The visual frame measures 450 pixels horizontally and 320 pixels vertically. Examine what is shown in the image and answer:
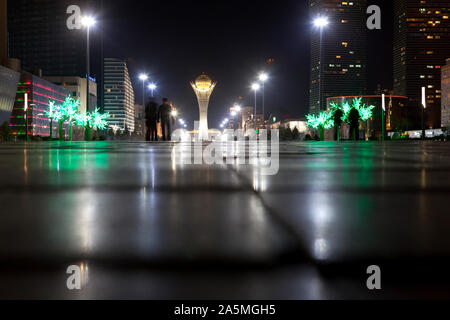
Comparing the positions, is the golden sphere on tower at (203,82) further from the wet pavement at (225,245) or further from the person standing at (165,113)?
the wet pavement at (225,245)

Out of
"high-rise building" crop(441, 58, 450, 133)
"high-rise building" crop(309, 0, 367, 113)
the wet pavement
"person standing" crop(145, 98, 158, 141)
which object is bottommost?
the wet pavement

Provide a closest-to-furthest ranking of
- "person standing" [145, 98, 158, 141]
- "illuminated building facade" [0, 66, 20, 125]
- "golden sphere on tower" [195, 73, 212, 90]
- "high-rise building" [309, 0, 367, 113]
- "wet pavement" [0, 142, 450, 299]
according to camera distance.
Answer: "wet pavement" [0, 142, 450, 299], "person standing" [145, 98, 158, 141], "golden sphere on tower" [195, 73, 212, 90], "illuminated building facade" [0, 66, 20, 125], "high-rise building" [309, 0, 367, 113]

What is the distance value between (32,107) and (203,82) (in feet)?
215

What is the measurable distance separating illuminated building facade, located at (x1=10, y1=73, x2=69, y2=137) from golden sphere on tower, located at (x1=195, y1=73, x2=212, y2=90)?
5746 centimetres

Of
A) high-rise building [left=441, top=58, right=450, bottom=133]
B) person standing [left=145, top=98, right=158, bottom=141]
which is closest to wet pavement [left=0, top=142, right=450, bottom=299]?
person standing [left=145, top=98, right=158, bottom=141]

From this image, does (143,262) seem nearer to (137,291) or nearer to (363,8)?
(137,291)

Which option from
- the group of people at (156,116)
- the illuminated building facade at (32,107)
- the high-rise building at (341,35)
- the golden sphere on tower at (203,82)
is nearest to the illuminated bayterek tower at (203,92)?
the golden sphere on tower at (203,82)

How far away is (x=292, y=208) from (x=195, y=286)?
1.01 metres

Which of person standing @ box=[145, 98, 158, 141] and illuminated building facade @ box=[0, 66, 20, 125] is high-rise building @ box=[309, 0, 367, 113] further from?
illuminated building facade @ box=[0, 66, 20, 125]

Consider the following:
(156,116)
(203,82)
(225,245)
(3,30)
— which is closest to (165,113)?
(156,116)

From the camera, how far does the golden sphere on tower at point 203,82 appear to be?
213ft

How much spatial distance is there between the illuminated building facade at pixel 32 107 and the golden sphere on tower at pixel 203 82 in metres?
57.5

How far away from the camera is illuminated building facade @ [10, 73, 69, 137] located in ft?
352

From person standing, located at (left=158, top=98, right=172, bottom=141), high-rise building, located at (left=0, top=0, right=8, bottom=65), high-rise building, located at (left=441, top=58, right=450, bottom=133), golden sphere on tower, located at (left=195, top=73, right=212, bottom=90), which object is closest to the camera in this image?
person standing, located at (left=158, top=98, right=172, bottom=141)
